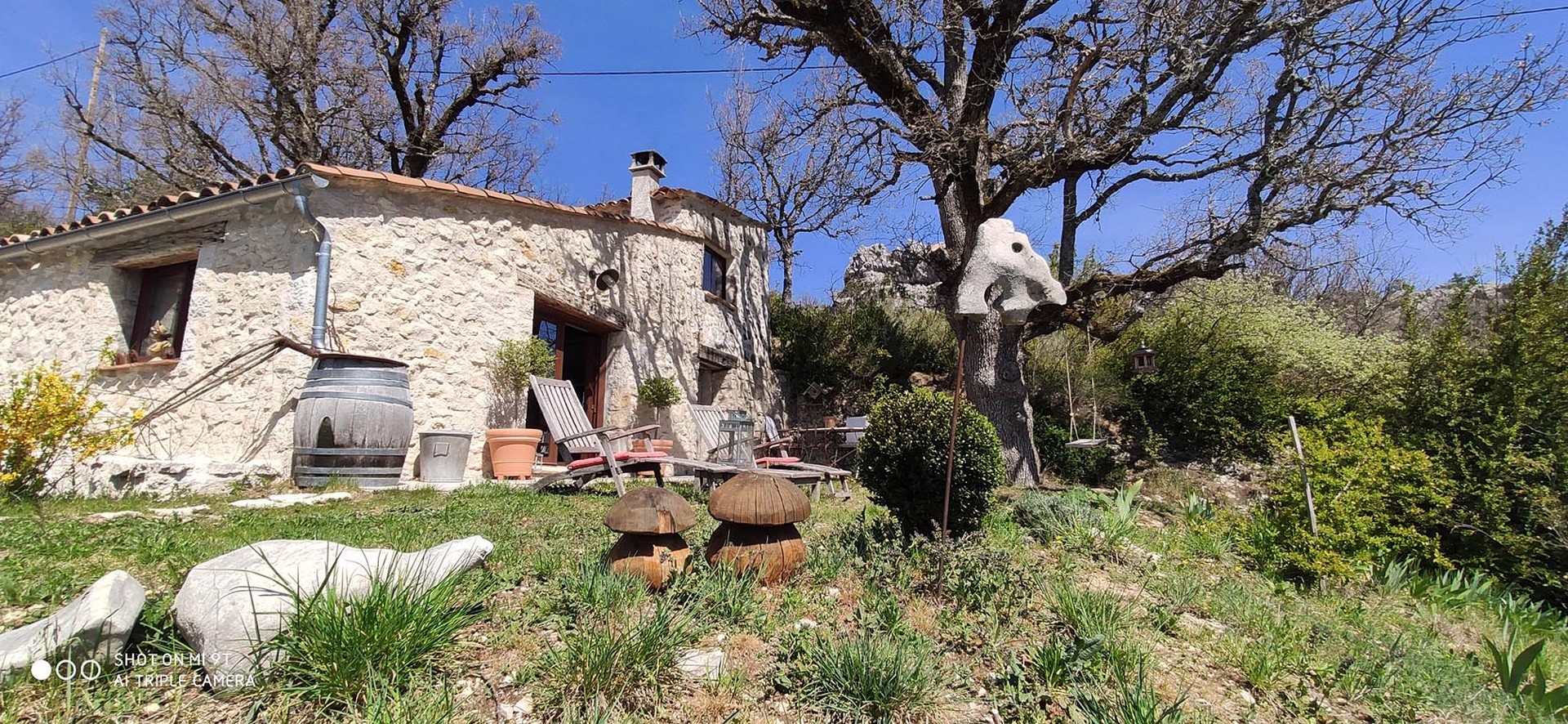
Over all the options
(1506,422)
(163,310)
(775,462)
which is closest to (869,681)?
(775,462)

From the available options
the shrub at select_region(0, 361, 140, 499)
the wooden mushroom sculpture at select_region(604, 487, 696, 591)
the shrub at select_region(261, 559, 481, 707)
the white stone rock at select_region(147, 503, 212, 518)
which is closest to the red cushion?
the white stone rock at select_region(147, 503, 212, 518)

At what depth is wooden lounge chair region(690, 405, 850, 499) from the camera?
605cm

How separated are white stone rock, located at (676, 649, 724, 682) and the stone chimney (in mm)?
8728

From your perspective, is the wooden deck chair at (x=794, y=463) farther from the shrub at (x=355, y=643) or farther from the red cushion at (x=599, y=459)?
the shrub at (x=355, y=643)

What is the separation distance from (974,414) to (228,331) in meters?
6.84

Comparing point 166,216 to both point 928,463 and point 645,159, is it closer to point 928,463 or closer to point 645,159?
point 645,159

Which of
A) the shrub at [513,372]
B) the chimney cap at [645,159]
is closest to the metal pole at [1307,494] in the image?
the shrub at [513,372]

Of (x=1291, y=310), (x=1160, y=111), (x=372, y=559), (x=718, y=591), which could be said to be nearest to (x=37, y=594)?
(x=372, y=559)

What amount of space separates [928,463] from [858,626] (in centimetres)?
111

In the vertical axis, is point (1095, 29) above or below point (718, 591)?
above

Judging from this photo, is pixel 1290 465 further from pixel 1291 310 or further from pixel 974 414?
pixel 1291 310

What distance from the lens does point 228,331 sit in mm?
6145

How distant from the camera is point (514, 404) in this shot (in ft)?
23.6

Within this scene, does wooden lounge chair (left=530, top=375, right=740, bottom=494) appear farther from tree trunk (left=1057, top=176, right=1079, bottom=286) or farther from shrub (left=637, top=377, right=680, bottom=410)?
tree trunk (left=1057, top=176, right=1079, bottom=286)
